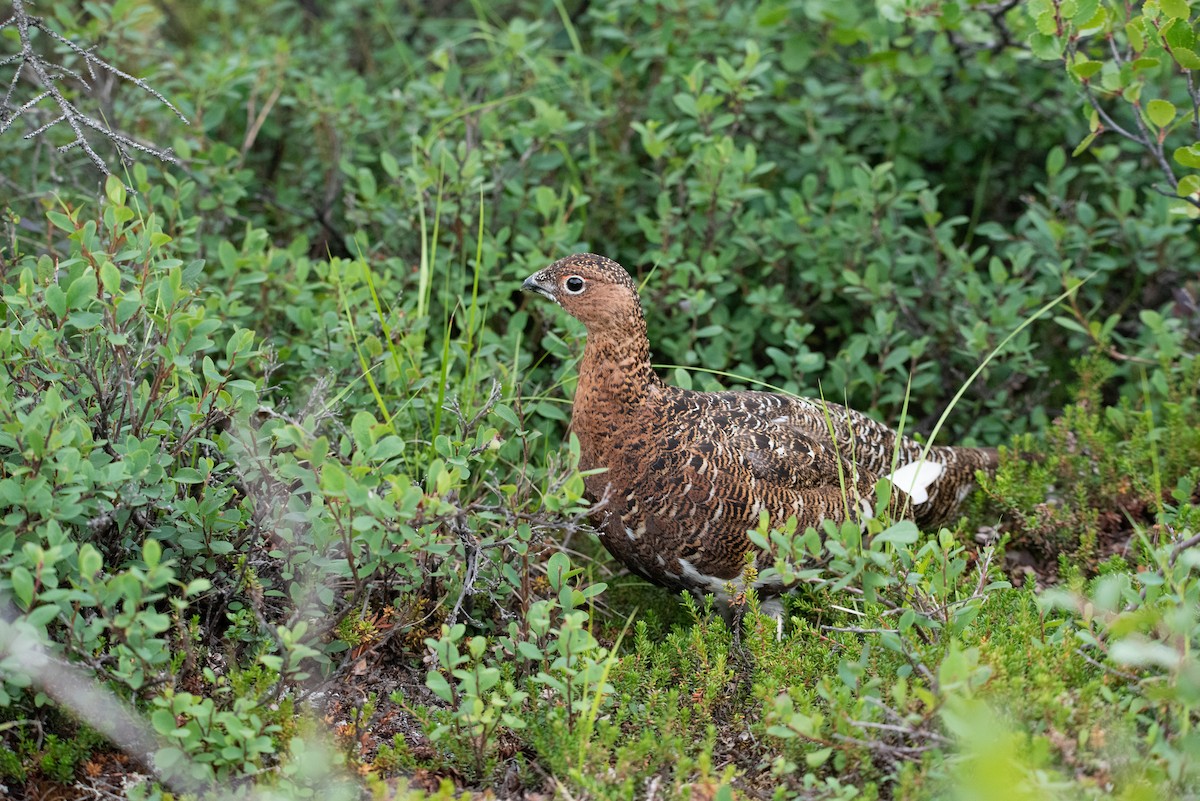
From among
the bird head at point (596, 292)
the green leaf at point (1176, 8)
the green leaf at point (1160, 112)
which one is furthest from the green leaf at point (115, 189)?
the green leaf at point (1160, 112)

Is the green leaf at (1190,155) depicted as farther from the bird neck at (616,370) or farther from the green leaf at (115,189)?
the green leaf at (115,189)

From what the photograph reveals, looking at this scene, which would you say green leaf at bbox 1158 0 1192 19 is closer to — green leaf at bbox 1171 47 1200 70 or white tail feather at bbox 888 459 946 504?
green leaf at bbox 1171 47 1200 70

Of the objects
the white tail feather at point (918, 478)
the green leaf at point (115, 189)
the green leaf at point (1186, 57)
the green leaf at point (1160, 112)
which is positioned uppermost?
the green leaf at point (1186, 57)

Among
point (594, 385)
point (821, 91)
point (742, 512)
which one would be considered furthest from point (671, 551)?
point (821, 91)

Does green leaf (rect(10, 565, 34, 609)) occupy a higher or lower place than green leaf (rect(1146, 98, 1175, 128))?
lower

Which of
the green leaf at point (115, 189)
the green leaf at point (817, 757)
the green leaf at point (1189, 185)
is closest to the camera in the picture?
the green leaf at point (817, 757)

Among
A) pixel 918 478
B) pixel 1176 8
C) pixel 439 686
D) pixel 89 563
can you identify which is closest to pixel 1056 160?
pixel 1176 8

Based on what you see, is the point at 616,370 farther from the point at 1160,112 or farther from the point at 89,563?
the point at 1160,112

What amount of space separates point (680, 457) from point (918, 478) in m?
1.11

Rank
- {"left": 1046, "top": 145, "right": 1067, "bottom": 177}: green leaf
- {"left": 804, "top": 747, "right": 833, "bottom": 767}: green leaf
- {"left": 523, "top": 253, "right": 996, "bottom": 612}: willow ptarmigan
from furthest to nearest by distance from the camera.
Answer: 1. {"left": 1046, "top": 145, "right": 1067, "bottom": 177}: green leaf
2. {"left": 523, "top": 253, "right": 996, "bottom": 612}: willow ptarmigan
3. {"left": 804, "top": 747, "right": 833, "bottom": 767}: green leaf

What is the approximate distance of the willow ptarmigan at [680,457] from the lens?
13.1 ft

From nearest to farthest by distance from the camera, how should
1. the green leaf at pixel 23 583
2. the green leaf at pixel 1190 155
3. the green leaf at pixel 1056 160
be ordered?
the green leaf at pixel 23 583, the green leaf at pixel 1190 155, the green leaf at pixel 1056 160

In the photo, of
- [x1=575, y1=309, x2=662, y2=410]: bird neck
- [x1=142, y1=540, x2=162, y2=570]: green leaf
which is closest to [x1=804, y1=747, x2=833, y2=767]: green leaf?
[x1=575, y1=309, x2=662, y2=410]: bird neck

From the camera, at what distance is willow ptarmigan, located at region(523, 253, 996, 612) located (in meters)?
4.00
